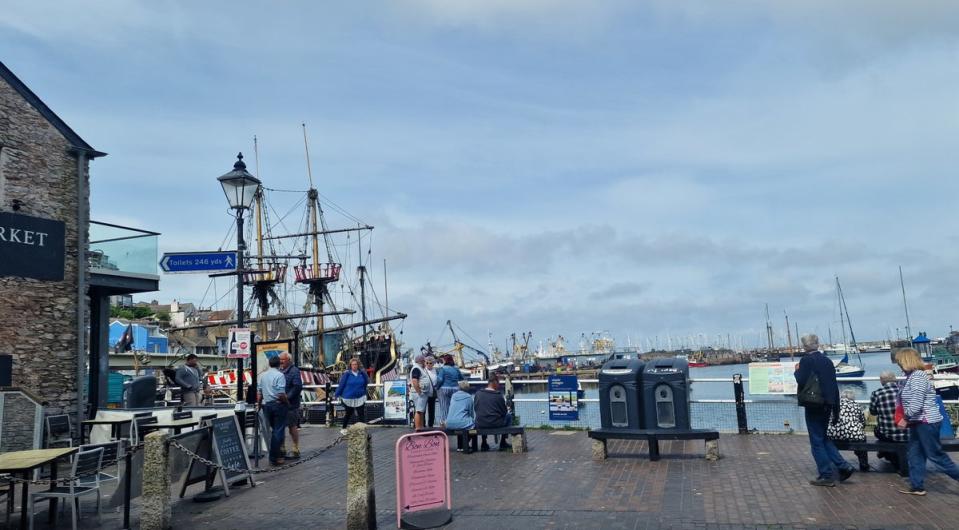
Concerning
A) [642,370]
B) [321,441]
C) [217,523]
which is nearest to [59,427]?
[321,441]

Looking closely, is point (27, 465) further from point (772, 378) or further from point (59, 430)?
point (772, 378)

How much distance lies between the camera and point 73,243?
47.7 ft

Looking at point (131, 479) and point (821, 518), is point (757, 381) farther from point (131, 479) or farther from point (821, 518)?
point (131, 479)

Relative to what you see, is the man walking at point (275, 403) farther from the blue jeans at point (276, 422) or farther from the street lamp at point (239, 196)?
the street lamp at point (239, 196)

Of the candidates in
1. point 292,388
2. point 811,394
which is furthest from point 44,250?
point 811,394

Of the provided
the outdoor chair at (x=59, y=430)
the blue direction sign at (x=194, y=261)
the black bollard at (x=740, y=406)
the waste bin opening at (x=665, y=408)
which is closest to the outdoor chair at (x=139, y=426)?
the outdoor chair at (x=59, y=430)

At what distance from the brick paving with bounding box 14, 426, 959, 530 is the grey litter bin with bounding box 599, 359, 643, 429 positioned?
57 centimetres

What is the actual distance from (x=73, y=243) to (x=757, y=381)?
46.0ft

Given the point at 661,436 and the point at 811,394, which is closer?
the point at 811,394

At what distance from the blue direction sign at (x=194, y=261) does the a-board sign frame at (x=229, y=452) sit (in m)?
3.48

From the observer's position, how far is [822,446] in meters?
8.91

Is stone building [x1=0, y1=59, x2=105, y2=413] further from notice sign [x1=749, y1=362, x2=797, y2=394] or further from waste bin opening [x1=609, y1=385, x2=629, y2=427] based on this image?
notice sign [x1=749, y1=362, x2=797, y2=394]

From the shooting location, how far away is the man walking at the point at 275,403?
480 inches

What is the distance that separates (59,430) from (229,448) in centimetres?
554
